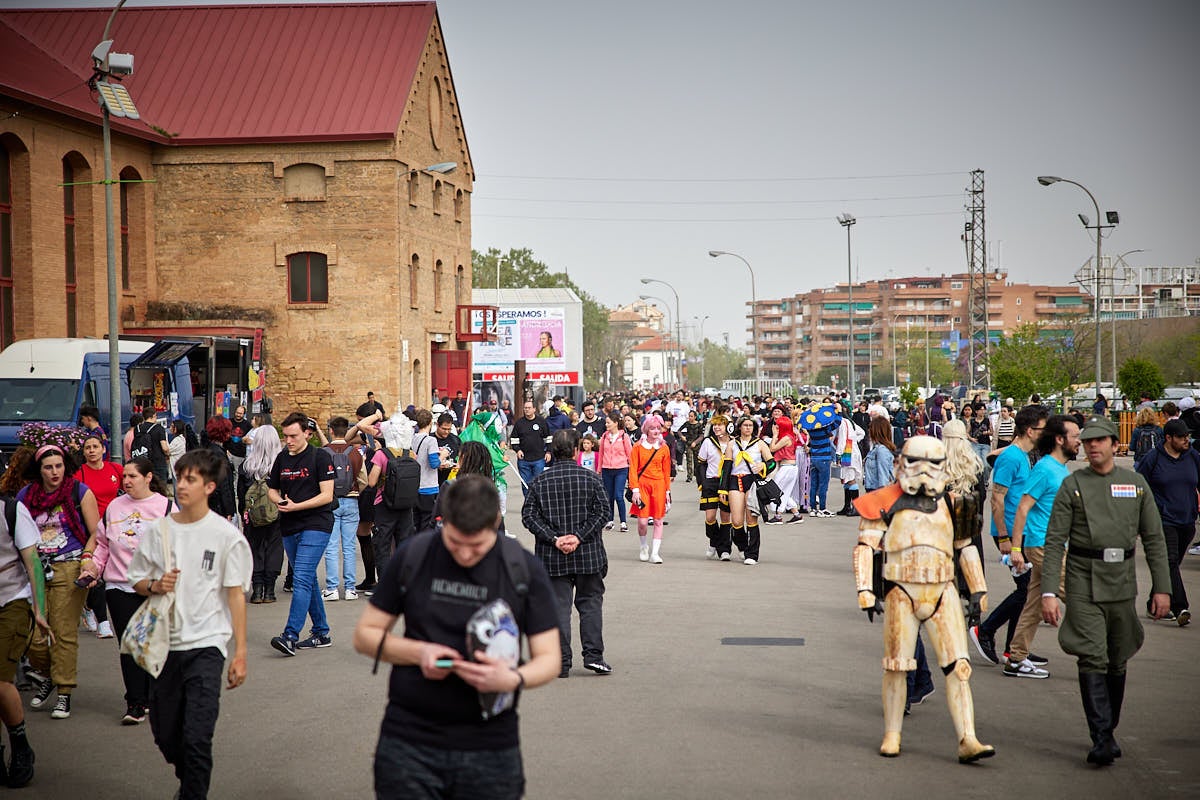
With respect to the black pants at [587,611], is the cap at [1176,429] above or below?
above

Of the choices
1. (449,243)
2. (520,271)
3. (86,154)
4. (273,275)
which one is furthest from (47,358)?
(520,271)

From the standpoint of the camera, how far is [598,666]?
9.60 meters

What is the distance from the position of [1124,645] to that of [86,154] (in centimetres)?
3446

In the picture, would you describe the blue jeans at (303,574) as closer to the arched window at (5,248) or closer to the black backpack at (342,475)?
the black backpack at (342,475)

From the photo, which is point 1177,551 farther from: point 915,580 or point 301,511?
point 301,511

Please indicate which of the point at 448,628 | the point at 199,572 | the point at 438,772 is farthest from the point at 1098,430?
the point at 199,572

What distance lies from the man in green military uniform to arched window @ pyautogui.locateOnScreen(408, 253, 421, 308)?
36527mm

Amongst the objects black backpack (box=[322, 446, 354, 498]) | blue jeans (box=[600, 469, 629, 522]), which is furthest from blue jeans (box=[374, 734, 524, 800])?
blue jeans (box=[600, 469, 629, 522])

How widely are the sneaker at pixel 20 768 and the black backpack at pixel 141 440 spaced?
8865 millimetres

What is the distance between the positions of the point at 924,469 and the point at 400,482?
7.38 meters

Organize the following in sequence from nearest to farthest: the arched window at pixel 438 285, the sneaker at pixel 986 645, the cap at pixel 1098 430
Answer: the cap at pixel 1098 430 → the sneaker at pixel 986 645 → the arched window at pixel 438 285

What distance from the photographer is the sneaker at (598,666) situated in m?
9.61

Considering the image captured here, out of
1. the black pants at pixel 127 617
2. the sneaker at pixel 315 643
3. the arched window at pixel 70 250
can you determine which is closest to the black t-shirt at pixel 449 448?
the sneaker at pixel 315 643

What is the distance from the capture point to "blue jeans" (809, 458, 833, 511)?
22.2m
